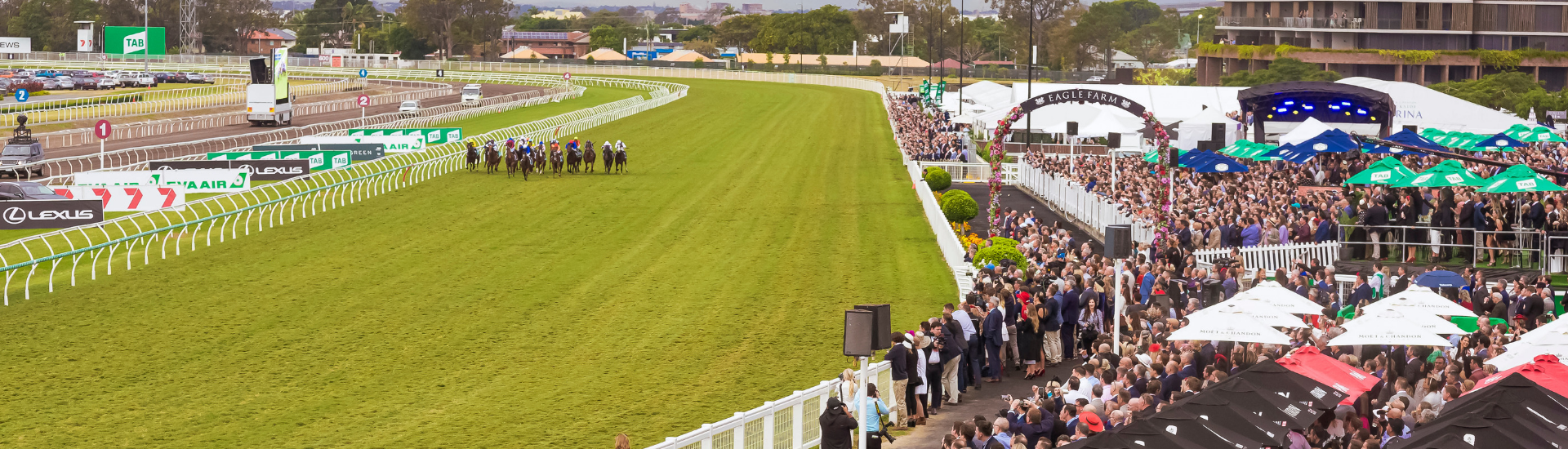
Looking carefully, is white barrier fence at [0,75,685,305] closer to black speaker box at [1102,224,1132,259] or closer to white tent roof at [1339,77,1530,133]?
black speaker box at [1102,224,1132,259]

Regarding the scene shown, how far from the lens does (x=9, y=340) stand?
15.0 meters

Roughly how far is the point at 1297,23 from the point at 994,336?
72.5 meters

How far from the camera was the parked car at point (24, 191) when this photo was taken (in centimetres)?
2478

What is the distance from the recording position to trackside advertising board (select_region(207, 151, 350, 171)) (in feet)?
101

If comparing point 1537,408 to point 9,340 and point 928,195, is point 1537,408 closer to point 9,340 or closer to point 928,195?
point 9,340

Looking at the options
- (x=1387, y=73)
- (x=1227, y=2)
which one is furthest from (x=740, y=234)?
(x=1227, y=2)

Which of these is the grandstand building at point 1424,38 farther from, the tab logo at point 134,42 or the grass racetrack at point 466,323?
the tab logo at point 134,42

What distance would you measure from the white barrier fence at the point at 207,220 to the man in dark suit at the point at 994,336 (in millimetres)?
11326

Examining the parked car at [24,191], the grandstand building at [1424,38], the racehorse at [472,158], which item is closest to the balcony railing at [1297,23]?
the grandstand building at [1424,38]

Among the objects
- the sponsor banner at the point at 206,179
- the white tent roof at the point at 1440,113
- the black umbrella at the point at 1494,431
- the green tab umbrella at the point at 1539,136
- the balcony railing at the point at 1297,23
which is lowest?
the black umbrella at the point at 1494,431

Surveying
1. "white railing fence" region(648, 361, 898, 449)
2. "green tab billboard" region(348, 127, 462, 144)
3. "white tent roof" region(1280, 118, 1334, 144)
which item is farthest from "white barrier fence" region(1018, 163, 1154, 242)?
"green tab billboard" region(348, 127, 462, 144)

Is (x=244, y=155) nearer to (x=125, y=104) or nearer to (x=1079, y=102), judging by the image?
(x=1079, y=102)

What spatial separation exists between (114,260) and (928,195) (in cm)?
1465

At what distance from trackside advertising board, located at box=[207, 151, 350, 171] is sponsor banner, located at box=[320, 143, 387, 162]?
122 inches
